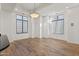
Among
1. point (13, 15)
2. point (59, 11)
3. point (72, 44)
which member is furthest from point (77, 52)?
point (13, 15)

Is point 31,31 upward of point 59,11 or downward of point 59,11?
downward

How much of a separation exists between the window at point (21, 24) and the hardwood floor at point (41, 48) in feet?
0.61

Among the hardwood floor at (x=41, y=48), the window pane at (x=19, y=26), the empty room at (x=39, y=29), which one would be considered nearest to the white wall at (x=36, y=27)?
the empty room at (x=39, y=29)

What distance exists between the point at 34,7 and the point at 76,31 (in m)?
0.88

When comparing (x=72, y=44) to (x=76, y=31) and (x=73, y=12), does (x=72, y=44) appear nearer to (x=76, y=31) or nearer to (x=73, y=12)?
(x=76, y=31)

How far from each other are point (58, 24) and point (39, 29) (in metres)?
0.37

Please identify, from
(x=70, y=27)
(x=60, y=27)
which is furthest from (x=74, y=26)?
(x=60, y=27)

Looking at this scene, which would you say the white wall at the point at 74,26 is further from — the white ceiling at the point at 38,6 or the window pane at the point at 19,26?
the window pane at the point at 19,26

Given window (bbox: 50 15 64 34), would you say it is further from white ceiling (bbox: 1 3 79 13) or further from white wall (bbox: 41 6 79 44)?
white ceiling (bbox: 1 3 79 13)

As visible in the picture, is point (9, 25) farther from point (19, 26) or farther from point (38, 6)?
point (38, 6)

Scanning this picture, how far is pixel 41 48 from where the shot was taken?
178 cm

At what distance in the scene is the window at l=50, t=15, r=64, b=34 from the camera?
5.88ft

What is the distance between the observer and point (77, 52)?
5.69 ft

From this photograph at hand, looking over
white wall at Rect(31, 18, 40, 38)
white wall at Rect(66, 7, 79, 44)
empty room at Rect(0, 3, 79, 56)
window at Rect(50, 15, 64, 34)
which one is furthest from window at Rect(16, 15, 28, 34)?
white wall at Rect(66, 7, 79, 44)
